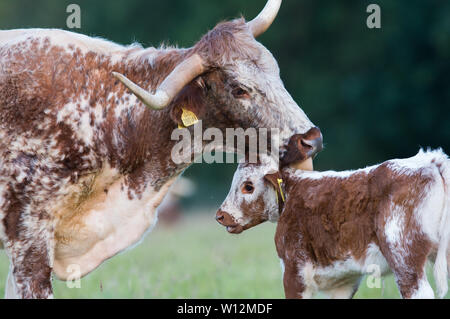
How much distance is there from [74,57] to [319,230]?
88.9 inches

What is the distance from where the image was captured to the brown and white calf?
5352 mm

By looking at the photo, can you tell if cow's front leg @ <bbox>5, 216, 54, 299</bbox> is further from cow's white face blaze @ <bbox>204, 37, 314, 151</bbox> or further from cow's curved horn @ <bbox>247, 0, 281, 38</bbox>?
cow's curved horn @ <bbox>247, 0, 281, 38</bbox>

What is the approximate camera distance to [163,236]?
57.9ft

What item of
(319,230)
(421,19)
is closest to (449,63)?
(421,19)

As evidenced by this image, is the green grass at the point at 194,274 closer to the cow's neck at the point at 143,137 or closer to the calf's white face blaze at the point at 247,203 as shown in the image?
the calf's white face blaze at the point at 247,203

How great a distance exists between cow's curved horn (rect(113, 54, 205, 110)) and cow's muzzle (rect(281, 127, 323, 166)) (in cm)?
86

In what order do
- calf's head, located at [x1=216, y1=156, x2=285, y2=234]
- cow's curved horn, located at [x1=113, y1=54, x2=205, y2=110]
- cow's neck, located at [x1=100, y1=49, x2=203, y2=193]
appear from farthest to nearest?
calf's head, located at [x1=216, y1=156, x2=285, y2=234] → cow's neck, located at [x1=100, y1=49, x2=203, y2=193] → cow's curved horn, located at [x1=113, y1=54, x2=205, y2=110]

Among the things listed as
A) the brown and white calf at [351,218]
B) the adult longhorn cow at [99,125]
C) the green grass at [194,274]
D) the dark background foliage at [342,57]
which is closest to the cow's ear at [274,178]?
the brown and white calf at [351,218]

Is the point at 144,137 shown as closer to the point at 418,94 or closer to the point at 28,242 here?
the point at 28,242

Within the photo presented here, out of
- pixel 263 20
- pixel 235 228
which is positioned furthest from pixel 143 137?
pixel 263 20

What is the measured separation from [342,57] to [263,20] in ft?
79.9

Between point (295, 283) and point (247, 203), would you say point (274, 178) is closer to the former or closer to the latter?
point (247, 203)

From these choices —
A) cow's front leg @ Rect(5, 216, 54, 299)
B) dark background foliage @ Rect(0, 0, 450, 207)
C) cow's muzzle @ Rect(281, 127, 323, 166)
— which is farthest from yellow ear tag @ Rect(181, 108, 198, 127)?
dark background foliage @ Rect(0, 0, 450, 207)

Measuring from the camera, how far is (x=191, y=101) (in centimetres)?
601
